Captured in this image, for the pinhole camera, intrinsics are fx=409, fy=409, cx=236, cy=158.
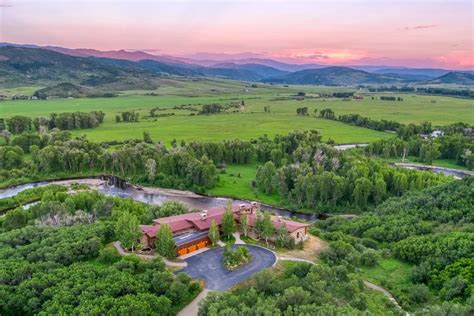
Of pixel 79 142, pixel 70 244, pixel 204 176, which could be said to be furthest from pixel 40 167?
pixel 70 244

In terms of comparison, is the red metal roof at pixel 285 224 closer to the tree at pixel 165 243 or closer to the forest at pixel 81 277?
the tree at pixel 165 243

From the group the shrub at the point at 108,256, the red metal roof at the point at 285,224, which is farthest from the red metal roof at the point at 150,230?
the red metal roof at the point at 285,224

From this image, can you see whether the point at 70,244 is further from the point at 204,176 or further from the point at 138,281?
the point at 204,176

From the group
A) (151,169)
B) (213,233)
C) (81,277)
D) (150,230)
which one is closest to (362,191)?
(213,233)

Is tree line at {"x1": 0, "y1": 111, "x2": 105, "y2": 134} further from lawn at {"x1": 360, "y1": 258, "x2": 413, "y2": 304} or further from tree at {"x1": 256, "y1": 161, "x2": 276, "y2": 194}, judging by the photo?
lawn at {"x1": 360, "y1": 258, "x2": 413, "y2": 304}

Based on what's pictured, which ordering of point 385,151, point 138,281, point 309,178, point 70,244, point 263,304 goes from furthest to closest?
point 385,151 → point 309,178 → point 70,244 → point 138,281 → point 263,304

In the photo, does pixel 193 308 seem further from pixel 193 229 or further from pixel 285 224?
pixel 285 224
